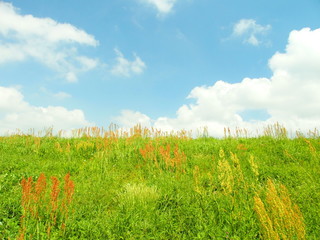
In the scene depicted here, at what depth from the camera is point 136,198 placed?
493 centimetres

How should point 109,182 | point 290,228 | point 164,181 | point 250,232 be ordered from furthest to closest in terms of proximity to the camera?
point 109,182 → point 164,181 → point 250,232 → point 290,228

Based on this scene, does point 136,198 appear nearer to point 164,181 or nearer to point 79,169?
point 164,181

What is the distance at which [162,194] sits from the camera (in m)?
5.12

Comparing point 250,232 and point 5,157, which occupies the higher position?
point 5,157

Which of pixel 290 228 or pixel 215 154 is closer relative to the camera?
pixel 290 228

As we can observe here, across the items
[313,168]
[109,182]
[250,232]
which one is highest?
[313,168]

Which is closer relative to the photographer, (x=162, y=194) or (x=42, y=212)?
(x=42, y=212)

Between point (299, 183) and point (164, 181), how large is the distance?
3218 millimetres

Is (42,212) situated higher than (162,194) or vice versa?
(162,194)

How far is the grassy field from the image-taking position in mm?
3857

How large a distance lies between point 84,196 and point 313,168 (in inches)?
231

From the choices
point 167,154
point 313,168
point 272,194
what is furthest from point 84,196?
point 313,168

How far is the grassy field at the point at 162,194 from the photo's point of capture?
152 inches

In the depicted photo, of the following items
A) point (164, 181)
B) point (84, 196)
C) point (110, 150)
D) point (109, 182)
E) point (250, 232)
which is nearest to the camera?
point (250, 232)
